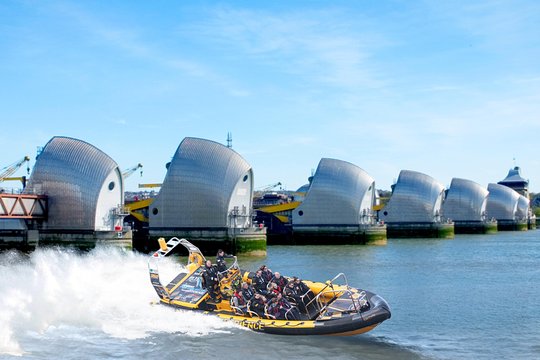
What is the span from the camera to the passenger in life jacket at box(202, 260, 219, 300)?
25312 millimetres

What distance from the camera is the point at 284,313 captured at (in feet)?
74.8

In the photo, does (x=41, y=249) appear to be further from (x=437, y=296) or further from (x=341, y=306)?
(x=341, y=306)

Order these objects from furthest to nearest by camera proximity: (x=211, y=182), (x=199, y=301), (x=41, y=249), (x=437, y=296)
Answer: (x=211, y=182), (x=41, y=249), (x=437, y=296), (x=199, y=301)

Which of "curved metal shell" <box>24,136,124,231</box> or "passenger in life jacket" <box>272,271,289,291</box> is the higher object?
"curved metal shell" <box>24,136,124,231</box>

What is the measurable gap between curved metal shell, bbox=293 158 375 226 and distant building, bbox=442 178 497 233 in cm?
4048

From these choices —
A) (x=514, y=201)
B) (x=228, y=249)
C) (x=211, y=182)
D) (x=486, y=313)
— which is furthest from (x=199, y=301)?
(x=514, y=201)

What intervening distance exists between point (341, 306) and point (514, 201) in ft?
442

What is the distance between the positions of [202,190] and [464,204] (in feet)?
242

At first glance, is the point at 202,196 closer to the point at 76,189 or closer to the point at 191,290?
the point at 76,189

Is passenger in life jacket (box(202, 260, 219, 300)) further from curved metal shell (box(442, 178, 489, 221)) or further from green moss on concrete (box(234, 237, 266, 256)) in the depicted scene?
curved metal shell (box(442, 178, 489, 221))

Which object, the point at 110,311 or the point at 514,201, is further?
the point at 514,201

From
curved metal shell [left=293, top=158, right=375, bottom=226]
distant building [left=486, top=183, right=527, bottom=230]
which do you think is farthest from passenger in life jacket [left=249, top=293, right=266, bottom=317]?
distant building [left=486, top=183, right=527, bottom=230]

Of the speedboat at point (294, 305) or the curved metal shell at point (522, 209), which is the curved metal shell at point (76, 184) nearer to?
the speedboat at point (294, 305)

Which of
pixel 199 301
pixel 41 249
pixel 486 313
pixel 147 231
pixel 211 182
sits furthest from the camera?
pixel 147 231
